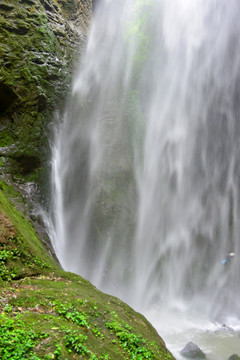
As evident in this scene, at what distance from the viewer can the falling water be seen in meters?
11.8

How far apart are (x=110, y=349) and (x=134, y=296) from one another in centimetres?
944

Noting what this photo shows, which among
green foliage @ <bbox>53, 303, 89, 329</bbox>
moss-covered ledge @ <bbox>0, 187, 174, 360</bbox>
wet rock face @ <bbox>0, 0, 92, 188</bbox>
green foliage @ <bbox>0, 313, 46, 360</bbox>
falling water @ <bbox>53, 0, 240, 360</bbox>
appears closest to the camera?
green foliage @ <bbox>0, 313, 46, 360</bbox>

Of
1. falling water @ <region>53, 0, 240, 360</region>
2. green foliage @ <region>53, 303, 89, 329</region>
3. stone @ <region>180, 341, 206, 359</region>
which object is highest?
falling water @ <region>53, 0, 240, 360</region>

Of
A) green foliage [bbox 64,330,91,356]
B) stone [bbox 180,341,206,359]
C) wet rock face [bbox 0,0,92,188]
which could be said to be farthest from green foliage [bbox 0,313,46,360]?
stone [bbox 180,341,206,359]

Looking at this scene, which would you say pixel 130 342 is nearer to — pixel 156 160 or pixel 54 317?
pixel 54 317

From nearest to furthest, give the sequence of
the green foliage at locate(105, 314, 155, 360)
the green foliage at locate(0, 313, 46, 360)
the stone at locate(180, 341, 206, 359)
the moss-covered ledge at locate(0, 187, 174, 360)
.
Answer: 1. the green foliage at locate(0, 313, 46, 360)
2. the moss-covered ledge at locate(0, 187, 174, 360)
3. the green foliage at locate(105, 314, 155, 360)
4. the stone at locate(180, 341, 206, 359)

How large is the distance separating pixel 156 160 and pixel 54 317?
12970 millimetres

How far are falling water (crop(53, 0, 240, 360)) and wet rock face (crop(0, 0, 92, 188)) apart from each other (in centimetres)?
107

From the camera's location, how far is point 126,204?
13.3m

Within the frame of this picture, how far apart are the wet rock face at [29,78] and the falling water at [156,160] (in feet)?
3.50

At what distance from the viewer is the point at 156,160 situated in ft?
51.7

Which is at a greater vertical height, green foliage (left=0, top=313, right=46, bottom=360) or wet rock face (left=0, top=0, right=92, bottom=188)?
wet rock face (left=0, top=0, right=92, bottom=188)

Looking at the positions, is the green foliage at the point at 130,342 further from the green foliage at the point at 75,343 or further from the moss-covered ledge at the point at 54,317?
the green foliage at the point at 75,343

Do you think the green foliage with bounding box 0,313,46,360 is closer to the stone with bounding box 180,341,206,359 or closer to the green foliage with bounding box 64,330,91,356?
A: the green foliage with bounding box 64,330,91,356
